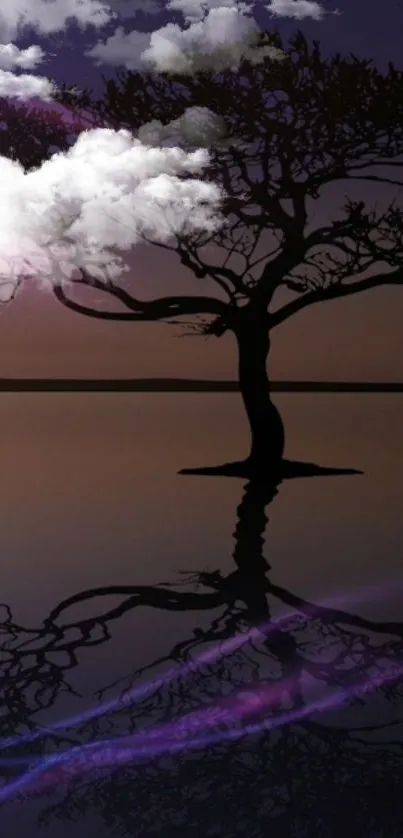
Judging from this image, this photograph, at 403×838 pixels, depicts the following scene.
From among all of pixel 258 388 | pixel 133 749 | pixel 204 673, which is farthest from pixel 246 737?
pixel 258 388

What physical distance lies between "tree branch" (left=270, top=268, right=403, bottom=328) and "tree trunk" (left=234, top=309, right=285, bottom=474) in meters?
0.37

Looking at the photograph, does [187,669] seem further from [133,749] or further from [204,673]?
[133,749]

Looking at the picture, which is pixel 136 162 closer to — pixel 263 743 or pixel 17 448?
pixel 17 448

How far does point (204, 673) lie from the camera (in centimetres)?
694

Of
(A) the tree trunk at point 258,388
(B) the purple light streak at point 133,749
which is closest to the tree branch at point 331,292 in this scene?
(A) the tree trunk at point 258,388

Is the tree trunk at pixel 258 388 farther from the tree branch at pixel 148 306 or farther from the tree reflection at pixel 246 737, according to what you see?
the tree reflection at pixel 246 737

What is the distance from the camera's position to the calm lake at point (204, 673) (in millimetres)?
4906

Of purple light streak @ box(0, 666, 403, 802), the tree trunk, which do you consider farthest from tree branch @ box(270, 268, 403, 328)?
purple light streak @ box(0, 666, 403, 802)

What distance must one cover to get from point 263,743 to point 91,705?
109cm

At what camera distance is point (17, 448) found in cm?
3450

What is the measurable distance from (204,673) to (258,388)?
16.7 m

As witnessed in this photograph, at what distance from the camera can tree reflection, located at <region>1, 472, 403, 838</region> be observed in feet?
15.8

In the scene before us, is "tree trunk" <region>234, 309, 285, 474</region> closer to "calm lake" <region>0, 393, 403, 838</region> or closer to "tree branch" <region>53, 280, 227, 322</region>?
"tree branch" <region>53, 280, 227, 322</region>

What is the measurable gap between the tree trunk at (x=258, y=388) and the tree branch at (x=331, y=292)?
0.37 meters
